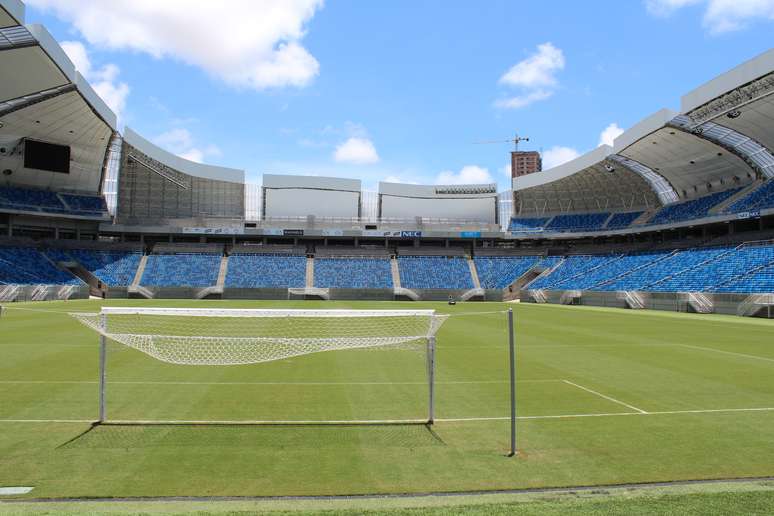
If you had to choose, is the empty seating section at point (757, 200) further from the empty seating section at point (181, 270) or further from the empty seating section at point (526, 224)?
the empty seating section at point (181, 270)

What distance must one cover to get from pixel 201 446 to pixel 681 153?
192 ft

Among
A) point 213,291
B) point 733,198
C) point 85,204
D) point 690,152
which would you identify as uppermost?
point 690,152

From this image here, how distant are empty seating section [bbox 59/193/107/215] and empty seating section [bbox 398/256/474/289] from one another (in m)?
41.1

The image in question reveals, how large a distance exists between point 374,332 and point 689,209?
2084 inches

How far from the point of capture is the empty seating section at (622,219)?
68875 mm

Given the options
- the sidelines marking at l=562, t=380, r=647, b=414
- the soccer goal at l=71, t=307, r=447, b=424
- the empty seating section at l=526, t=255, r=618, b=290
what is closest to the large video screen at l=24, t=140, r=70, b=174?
the soccer goal at l=71, t=307, r=447, b=424

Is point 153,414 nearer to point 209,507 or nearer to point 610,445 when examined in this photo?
point 209,507

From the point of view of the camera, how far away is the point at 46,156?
5941 centimetres

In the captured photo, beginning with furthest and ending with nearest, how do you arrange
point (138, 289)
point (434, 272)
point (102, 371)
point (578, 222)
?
point (578, 222)
point (434, 272)
point (138, 289)
point (102, 371)

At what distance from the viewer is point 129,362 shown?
15.7m

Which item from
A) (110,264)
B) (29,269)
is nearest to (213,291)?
(110,264)

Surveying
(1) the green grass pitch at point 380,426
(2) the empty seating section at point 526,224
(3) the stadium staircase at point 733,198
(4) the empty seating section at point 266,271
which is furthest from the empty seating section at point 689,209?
(4) the empty seating section at point 266,271

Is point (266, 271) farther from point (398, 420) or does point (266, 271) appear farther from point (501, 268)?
point (398, 420)

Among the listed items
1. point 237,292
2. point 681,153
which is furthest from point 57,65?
point 681,153
